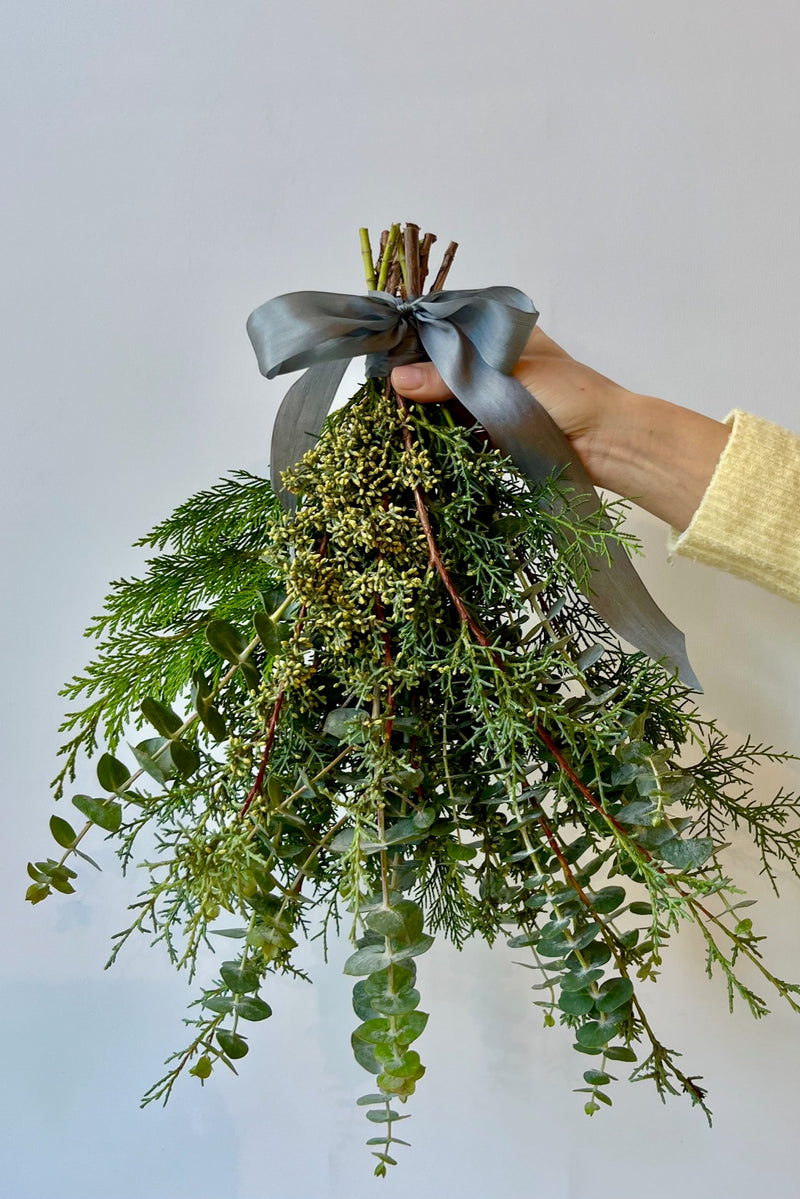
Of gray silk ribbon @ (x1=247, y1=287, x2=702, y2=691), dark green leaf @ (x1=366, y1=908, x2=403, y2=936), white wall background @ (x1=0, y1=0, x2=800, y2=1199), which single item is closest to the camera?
dark green leaf @ (x1=366, y1=908, x2=403, y2=936)

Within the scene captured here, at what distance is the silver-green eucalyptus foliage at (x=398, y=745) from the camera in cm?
50

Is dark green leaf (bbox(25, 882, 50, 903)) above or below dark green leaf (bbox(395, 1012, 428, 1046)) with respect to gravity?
above

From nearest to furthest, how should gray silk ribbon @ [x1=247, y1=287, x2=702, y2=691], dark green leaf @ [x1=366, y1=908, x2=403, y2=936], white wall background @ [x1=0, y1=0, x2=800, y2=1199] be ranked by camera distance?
dark green leaf @ [x1=366, y1=908, x2=403, y2=936]
gray silk ribbon @ [x1=247, y1=287, x2=702, y2=691]
white wall background @ [x1=0, y1=0, x2=800, y2=1199]

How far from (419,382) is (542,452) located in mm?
91

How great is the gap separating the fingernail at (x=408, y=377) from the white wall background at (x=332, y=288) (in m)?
0.25

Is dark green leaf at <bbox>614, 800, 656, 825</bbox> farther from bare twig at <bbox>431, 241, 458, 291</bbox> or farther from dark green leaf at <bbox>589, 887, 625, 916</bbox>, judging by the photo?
bare twig at <bbox>431, 241, 458, 291</bbox>

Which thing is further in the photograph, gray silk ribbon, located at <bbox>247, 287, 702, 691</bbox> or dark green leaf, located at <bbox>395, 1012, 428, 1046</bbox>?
gray silk ribbon, located at <bbox>247, 287, 702, 691</bbox>

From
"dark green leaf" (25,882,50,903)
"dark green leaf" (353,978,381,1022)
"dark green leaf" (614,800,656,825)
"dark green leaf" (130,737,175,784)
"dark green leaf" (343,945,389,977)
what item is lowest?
"dark green leaf" (353,978,381,1022)

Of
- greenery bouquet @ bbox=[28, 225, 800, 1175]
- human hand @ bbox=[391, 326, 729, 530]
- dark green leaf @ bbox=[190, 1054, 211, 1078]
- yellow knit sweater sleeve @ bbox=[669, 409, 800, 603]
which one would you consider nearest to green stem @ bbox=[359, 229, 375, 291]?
greenery bouquet @ bbox=[28, 225, 800, 1175]

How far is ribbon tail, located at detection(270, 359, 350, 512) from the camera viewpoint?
66cm

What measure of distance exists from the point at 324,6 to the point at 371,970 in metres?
0.81

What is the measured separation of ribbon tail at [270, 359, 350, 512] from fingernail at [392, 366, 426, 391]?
46 millimetres

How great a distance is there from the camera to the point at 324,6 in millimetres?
875

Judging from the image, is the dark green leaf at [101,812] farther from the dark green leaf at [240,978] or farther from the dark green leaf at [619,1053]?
the dark green leaf at [619,1053]
